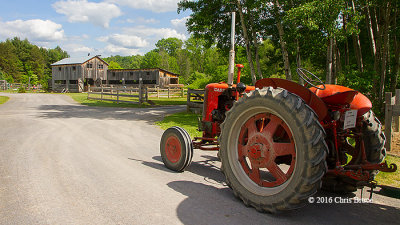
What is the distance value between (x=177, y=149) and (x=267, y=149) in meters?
1.98

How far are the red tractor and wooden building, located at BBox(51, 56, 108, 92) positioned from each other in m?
48.5

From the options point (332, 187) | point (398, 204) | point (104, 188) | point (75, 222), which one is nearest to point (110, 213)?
point (75, 222)

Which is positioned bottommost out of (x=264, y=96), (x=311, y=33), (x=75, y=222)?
(x=75, y=222)

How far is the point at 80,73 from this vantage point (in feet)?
160

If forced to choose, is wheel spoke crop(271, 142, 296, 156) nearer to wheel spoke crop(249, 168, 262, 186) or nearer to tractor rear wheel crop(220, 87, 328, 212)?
tractor rear wheel crop(220, 87, 328, 212)

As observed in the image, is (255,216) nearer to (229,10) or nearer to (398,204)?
(398,204)

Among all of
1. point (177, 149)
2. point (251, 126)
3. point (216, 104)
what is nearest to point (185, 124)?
point (216, 104)

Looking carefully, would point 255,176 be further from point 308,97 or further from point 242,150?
point 308,97

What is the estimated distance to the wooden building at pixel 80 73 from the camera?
159ft

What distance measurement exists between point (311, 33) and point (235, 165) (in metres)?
9.91

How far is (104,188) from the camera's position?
159 inches

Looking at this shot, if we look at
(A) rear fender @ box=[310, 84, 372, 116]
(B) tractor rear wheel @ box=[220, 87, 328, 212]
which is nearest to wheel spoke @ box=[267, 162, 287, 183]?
(B) tractor rear wheel @ box=[220, 87, 328, 212]

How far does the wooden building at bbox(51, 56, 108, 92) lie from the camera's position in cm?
4844

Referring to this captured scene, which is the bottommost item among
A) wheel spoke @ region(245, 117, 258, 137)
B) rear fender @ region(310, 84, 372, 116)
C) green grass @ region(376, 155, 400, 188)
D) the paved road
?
the paved road
